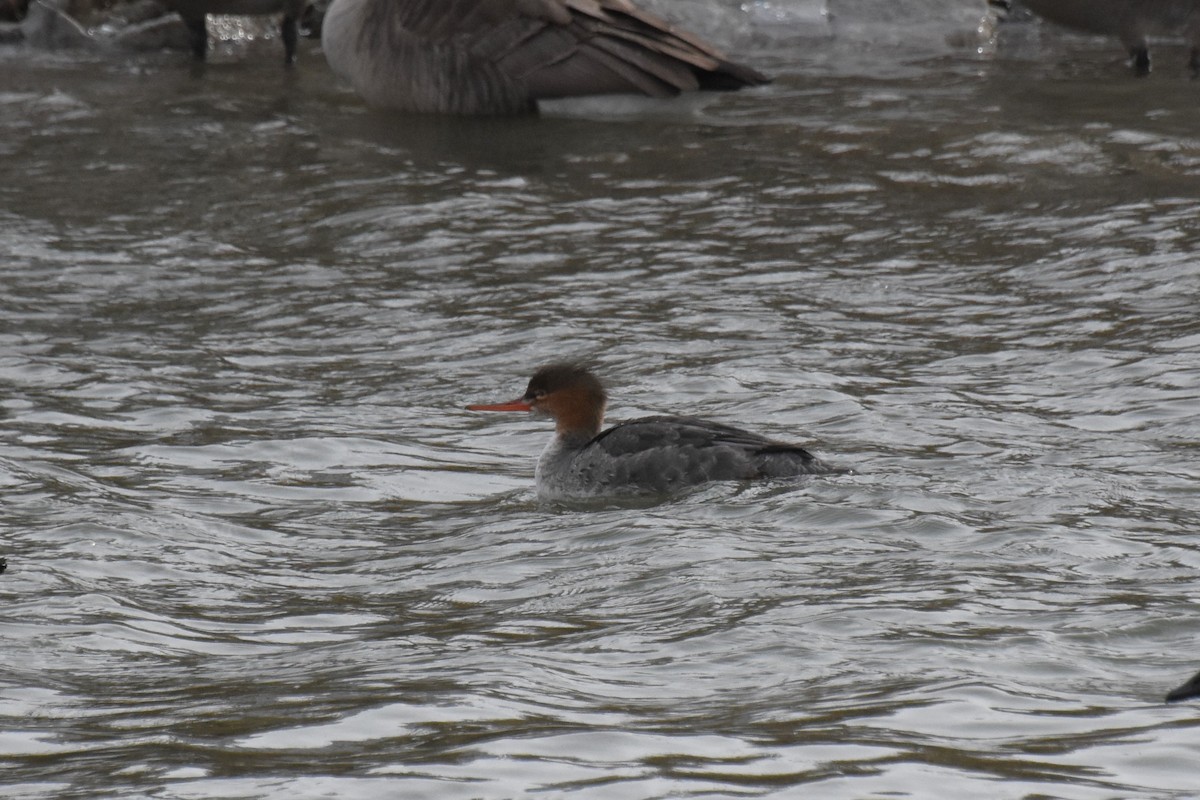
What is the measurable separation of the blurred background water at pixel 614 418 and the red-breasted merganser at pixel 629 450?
12 centimetres

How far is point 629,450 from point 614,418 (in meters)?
1.35

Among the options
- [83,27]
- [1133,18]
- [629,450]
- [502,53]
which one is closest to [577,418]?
[629,450]

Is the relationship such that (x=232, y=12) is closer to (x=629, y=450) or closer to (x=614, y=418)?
(x=614, y=418)

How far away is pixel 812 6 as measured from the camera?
1894cm

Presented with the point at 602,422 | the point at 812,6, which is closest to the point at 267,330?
the point at 602,422

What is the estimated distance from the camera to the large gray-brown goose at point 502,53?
15297mm

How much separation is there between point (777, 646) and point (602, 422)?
3.44 meters

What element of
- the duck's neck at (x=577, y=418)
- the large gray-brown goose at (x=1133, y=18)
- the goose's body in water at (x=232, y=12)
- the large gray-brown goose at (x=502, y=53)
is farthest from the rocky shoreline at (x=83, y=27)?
the duck's neck at (x=577, y=418)

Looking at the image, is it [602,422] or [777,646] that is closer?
[777,646]

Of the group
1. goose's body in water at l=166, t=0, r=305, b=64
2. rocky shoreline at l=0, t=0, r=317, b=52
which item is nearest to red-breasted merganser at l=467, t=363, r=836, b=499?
goose's body in water at l=166, t=0, r=305, b=64

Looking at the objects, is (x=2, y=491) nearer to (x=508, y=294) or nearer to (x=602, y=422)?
(x=602, y=422)

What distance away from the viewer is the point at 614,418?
9.89 metres

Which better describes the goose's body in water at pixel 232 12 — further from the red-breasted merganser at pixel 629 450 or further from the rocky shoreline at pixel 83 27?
the red-breasted merganser at pixel 629 450

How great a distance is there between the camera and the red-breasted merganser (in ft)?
26.6
